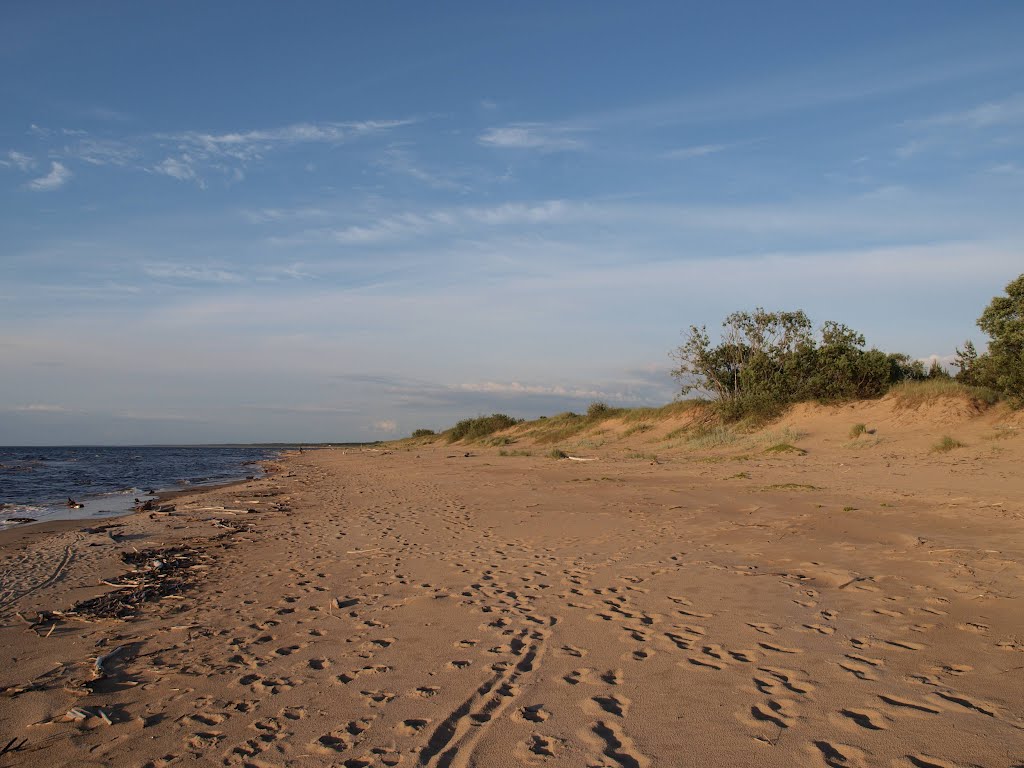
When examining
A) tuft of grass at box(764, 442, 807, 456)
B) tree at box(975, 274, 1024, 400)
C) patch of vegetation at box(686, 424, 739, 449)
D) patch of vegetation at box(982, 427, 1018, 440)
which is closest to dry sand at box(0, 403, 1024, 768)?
patch of vegetation at box(982, 427, 1018, 440)

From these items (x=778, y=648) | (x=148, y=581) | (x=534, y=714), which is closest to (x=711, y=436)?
(x=778, y=648)

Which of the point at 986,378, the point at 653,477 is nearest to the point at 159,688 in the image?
the point at 653,477

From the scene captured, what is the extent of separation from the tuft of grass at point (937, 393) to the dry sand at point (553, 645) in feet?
44.7

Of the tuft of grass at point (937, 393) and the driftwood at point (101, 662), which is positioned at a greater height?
the tuft of grass at point (937, 393)

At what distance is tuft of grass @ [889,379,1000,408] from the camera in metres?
23.0

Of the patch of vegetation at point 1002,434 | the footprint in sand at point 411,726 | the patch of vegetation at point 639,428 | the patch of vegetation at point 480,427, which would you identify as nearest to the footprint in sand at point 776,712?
the footprint in sand at point 411,726

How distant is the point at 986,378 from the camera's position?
23.2 meters

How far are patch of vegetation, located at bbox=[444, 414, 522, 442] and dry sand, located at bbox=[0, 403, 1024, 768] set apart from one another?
46.2m

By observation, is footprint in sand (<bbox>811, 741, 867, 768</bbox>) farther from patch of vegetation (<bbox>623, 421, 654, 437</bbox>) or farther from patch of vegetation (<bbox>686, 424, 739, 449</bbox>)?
patch of vegetation (<bbox>623, 421, 654, 437</bbox>)

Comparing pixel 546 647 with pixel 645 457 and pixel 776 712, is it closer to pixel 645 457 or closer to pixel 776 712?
pixel 776 712

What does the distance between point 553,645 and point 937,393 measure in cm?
2496

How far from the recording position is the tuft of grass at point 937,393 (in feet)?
75.6

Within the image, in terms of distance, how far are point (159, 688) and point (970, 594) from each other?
739 centimetres

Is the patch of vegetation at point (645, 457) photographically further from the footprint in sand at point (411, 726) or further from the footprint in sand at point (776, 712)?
the footprint in sand at point (411, 726)
